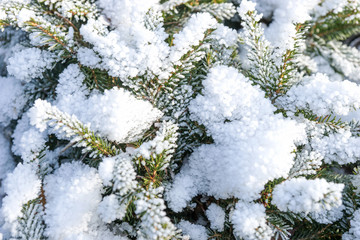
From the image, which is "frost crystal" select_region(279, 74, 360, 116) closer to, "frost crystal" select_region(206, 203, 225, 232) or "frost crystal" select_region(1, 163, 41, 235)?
"frost crystal" select_region(206, 203, 225, 232)

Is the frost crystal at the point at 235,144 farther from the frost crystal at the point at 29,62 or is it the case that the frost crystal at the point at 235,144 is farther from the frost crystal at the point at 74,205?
Result: the frost crystal at the point at 29,62

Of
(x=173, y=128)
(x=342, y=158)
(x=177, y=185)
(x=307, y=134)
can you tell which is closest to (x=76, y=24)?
(x=173, y=128)

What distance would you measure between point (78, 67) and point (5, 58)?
433 mm

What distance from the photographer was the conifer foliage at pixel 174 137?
2.27 feet

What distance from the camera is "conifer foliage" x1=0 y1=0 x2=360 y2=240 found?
0.69m

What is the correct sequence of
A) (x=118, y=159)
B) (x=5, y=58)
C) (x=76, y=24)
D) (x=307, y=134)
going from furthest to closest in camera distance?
(x=5, y=58) < (x=76, y=24) < (x=307, y=134) < (x=118, y=159)

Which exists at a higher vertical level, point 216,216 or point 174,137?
point 174,137

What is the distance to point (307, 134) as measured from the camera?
0.84 m

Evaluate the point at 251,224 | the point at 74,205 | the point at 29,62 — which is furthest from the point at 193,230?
the point at 29,62

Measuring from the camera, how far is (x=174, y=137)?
78 cm

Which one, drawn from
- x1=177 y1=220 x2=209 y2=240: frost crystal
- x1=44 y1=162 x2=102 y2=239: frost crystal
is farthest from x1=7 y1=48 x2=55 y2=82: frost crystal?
x1=177 y1=220 x2=209 y2=240: frost crystal

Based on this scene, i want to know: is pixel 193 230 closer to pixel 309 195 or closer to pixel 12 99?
pixel 309 195

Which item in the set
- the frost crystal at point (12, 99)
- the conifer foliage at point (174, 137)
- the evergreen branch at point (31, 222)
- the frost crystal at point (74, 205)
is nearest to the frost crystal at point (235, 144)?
the conifer foliage at point (174, 137)

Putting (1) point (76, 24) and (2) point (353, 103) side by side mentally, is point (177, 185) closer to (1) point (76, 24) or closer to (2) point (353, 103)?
(2) point (353, 103)
